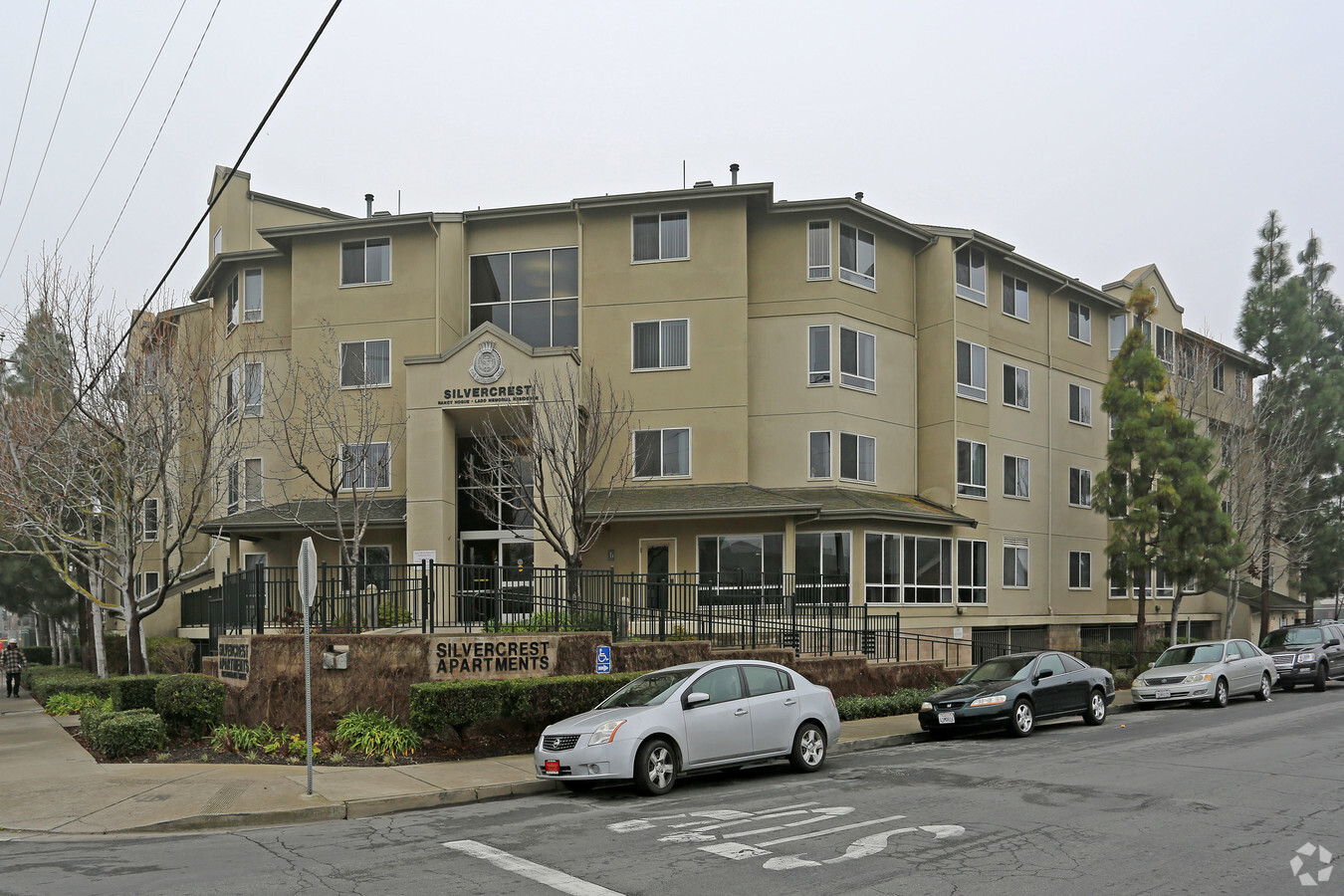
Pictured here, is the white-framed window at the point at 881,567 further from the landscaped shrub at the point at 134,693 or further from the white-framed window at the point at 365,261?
the landscaped shrub at the point at 134,693

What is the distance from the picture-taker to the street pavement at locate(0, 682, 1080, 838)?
11.3 metres

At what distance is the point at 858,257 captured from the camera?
31172 millimetres

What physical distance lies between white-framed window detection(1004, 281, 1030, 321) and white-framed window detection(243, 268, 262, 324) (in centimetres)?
2347

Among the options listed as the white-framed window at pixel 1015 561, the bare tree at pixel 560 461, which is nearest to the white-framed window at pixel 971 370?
the white-framed window at pixel 1015 561

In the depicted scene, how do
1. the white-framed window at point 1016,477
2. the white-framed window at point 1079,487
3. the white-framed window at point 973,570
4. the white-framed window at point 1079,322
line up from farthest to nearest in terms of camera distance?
the white-framed window at point 1079,322 → the white-framed window at point 1079,487 → the white-framed window at point 1016,477 → the white-framed window at point 973,570

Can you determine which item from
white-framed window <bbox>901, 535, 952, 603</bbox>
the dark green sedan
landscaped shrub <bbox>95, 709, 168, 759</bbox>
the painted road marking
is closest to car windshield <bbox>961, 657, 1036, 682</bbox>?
the dark green sedan

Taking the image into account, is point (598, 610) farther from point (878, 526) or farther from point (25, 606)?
point (25, 606)

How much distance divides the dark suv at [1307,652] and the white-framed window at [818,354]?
45.5 ft

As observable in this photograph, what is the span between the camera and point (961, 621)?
103 feet

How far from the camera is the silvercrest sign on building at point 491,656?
53.0 feet

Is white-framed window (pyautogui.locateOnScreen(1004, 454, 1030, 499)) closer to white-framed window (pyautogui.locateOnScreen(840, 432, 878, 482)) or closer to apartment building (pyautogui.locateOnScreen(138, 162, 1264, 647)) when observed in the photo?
apartment building (pyautogui.locateOnScreen(138, 162, 1264, 647))

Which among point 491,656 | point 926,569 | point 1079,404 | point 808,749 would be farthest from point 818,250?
point 808,749

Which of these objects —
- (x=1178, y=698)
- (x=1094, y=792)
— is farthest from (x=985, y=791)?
(x=1178, y=698)

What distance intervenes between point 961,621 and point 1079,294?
1363cm
